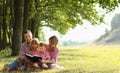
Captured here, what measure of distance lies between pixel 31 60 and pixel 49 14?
121 ft

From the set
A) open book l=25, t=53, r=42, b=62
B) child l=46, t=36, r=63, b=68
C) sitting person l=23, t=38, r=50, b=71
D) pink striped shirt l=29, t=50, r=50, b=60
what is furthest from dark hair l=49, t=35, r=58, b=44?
open book l=25, t=53, r=42, b=62

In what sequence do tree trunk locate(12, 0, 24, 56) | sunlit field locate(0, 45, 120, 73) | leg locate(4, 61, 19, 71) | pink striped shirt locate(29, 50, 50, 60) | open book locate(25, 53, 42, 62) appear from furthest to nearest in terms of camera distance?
tree trunk locate(12, 0, 24, 56) < pink striped shirt locate(29, 50, 50, 60) < sunlit field locate(0, 45, 120, 73) < leg locate(4, 61, 19, 71) < open book locate(25, 53, 42, 62)

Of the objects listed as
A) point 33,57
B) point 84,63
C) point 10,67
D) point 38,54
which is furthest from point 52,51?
point 84,63

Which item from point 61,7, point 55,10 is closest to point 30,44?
point 61,7

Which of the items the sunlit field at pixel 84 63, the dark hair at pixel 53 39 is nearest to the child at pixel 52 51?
the dark hair at pixel 53 39

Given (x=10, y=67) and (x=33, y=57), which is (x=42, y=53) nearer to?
(x=33, y=57)

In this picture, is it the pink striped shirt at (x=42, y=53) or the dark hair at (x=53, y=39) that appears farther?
the pink striped shirt at (x=42, y=53)

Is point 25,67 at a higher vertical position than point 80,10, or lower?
lower

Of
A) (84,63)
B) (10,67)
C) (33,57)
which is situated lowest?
(84,63)

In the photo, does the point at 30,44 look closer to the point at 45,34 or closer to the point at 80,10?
the point at 80,10

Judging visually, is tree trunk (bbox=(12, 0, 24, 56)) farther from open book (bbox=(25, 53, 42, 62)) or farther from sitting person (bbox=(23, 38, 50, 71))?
open book (bbox=(25, 53, 42, 62))

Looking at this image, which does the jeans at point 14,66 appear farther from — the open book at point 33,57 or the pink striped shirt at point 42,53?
the pink striped shirt at point 42,53

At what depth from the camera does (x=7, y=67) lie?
58.0 feet

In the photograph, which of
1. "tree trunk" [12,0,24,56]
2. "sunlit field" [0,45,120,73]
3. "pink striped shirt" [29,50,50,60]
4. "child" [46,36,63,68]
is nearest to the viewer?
"sunlit field" [0,45,120,73]
